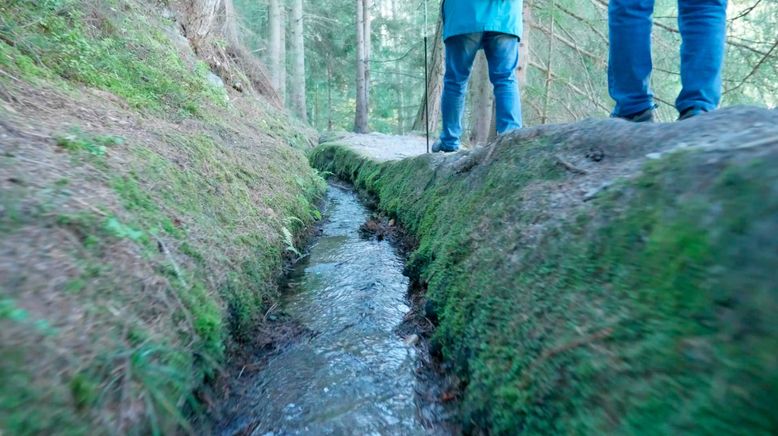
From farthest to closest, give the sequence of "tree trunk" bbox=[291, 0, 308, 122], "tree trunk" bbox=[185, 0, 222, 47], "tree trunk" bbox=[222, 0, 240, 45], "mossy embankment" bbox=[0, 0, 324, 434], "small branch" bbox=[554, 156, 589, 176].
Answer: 1. "tree trunk" bbox=[291, 0, 308, 122]
2. "tree trunk" bbox=[222, 0, 240, 45]
3. "tree trunk" bbox=[185, 0, 222, 47]
4. "small branch" bbox=[554, 156, 589, 176]
5. "mossy embankment" bbox=[0, 0, 324, 434]

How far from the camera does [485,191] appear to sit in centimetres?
258

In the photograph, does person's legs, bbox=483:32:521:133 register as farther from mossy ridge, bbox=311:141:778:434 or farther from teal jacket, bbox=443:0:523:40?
mossy ridge, bbox=311:141:778:434

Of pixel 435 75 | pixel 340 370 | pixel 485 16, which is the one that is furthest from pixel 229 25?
pixel 340 370

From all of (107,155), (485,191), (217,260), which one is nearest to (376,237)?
(485,191)

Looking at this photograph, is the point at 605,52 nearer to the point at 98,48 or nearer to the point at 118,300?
the point at 98,48

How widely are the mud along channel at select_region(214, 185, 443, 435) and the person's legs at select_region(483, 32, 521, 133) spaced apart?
6.02 ft

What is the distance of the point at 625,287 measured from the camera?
117 centimetres

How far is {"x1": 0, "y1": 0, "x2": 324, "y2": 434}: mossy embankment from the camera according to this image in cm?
113

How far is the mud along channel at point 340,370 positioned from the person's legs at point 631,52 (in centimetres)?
188

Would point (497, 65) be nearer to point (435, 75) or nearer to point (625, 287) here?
point (625, 287)

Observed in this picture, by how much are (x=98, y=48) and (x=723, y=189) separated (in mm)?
4463

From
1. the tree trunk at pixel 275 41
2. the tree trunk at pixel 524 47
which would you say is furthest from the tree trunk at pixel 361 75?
the tree trunk at pixel 524 47

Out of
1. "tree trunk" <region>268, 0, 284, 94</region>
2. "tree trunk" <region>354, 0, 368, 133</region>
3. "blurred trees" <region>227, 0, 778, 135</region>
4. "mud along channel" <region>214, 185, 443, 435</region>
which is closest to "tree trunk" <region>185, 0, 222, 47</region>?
"blurred trees" <region>227, 0, 778, 135</region>

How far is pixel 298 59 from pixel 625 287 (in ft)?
50.2
